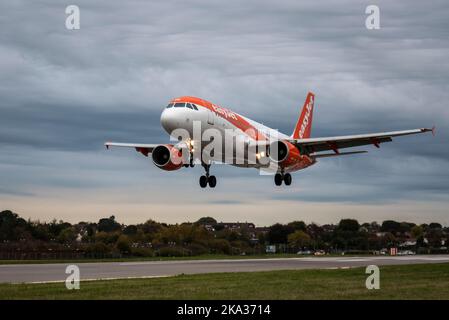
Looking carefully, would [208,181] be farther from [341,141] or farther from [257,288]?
[257,288]

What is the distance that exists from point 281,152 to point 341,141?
517cm

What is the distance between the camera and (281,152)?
5438cm

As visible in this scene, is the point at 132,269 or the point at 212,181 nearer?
the point at 132,269

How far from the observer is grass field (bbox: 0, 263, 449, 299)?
29.8 m

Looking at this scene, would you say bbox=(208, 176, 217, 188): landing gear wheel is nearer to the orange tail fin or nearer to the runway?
the runway

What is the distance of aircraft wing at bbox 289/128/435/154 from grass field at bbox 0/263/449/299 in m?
14.4

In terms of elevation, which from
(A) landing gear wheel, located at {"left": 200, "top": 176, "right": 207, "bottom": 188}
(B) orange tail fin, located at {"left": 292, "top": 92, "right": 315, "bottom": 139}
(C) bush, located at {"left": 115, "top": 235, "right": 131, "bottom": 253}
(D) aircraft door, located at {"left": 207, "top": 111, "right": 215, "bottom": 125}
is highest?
(B) orange tail fin, located at {"left": 292, "top": 92, "right": 315, "bottom": 139}

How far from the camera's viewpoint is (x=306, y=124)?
2972 inches

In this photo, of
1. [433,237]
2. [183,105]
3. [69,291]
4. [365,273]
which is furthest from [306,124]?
[433,237]

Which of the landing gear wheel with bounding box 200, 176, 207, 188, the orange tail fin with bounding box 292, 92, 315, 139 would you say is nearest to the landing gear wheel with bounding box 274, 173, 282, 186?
the landing gear wheel with bounding box 200, 176, 207, 188

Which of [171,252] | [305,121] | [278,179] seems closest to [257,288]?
[278,179]

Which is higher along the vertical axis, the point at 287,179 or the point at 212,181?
the point at 287,179

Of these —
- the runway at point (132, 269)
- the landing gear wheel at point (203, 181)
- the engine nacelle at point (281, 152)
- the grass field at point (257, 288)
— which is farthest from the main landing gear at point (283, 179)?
the grass field at point (257, 288)
